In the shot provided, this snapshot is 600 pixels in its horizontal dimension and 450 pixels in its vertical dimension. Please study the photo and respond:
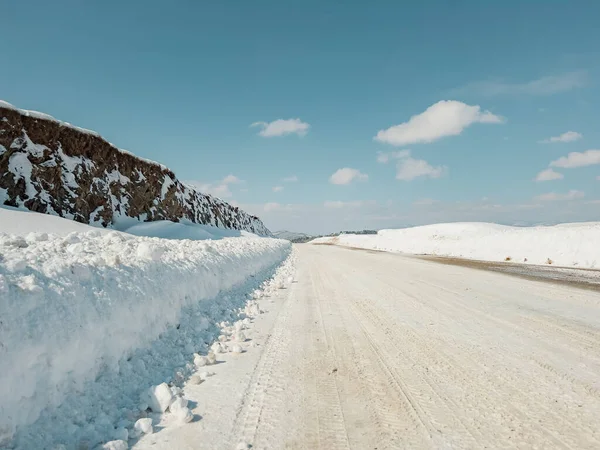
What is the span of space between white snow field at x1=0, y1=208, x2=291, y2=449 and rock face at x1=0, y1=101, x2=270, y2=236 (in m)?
13.8

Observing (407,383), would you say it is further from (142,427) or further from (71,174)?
(71,174)

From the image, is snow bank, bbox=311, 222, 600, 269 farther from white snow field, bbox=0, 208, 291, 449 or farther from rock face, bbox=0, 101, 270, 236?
rock face, bbox=0, 101, 270, 236

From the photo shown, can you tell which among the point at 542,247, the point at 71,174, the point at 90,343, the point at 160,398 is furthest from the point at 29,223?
the point at 542,247

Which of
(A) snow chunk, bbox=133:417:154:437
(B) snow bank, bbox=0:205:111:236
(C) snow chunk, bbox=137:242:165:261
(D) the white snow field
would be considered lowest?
(A) snow chunk, bbox=133:417:154:437

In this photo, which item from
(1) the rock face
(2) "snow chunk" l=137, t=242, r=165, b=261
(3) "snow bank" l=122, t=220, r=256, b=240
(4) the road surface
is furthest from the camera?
(3) "snow bank" l=122, t=220, r=256, b=240

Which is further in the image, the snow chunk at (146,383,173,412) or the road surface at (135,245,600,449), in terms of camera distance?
the snow chunk at (146,383,173,412)

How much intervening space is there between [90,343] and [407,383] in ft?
11.2

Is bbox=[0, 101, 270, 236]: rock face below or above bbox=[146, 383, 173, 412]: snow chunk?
above

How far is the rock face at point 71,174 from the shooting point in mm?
16312

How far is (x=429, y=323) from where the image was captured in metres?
6.36

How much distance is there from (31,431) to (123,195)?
23.8m

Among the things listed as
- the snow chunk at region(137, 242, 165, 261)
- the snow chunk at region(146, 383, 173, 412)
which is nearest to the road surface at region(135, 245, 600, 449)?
the snow chunk at region(146, 383, 173, 412)

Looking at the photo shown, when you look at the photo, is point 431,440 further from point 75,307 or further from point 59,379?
point 75,307

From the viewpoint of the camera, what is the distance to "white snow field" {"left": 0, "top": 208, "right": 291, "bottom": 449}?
8.38 ft
